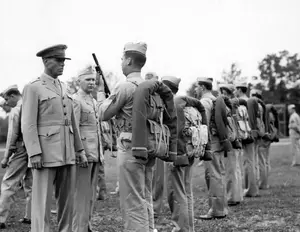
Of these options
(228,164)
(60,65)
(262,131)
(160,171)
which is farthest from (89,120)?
(262,131)

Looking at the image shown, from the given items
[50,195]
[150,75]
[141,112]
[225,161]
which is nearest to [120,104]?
[141,112]

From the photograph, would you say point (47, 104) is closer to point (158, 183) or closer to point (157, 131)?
point (157, 131)

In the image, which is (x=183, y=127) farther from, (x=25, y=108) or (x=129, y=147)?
(x=25, y=108)

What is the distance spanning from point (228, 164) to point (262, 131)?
2262mm

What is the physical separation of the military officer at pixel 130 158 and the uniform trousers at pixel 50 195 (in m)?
0.81

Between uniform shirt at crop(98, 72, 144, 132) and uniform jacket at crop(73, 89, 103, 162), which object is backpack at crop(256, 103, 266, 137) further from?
uniform shirt at crop(98, 72, 144, 132)

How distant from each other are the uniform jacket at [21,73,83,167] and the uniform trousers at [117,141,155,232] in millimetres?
762

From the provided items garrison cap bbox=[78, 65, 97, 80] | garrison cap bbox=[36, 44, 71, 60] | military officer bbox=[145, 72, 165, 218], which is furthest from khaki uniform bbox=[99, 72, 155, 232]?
military officer bbox=[145, 72, 165, 218]

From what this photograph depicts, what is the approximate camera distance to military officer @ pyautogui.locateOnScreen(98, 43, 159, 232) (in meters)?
5.36

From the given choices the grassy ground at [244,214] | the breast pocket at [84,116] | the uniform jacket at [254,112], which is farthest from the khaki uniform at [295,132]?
the breast pocket at [84,116]

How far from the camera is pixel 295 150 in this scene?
18.8 metres

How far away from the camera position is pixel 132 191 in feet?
17.6

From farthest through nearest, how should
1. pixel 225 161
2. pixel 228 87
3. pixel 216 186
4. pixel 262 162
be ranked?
pixel 262 162
pixel 228 87
pixel 225 161
pixel 216 186

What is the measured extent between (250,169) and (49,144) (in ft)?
22.3
